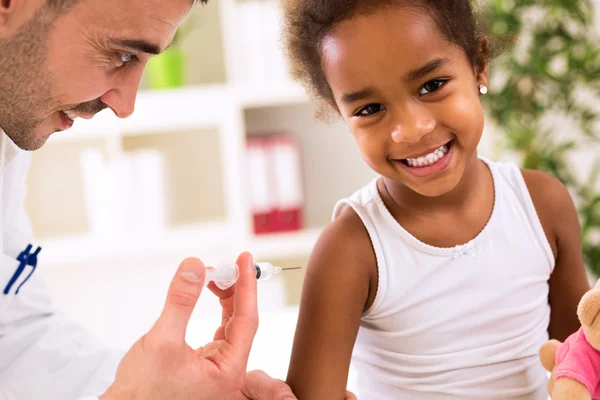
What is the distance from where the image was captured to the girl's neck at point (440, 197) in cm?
137

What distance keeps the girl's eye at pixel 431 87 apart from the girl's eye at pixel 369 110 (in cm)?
7

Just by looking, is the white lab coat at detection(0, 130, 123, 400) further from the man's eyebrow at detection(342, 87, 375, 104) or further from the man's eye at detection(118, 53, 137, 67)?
the man's eyebrow at detection(342, 87, 375, 104)

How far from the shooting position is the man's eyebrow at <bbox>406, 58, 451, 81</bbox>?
1205mm

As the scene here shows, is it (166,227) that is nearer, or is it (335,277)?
(335,277)

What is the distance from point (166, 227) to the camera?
140 inches

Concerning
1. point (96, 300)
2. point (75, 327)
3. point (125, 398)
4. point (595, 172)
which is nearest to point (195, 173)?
point (96, 300)

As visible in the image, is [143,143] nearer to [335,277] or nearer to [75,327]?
[75,327]

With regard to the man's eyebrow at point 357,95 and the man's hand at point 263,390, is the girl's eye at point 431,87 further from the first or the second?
the man's hand at point 263,390

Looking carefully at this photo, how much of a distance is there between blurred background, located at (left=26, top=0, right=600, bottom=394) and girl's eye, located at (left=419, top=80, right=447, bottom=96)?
1.60 m

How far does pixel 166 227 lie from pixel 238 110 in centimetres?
62

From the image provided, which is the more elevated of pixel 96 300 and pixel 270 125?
pixel 270 125

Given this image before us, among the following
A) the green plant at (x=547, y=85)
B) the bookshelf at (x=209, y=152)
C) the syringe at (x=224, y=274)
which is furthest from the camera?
the bookshelf at (x=209, y=152)

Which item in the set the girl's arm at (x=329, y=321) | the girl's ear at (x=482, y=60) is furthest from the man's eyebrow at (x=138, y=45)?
the girl's ear at (x=482, y=60)

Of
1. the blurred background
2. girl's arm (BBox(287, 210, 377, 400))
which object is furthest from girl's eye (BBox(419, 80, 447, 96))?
the blurred background
